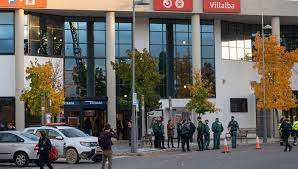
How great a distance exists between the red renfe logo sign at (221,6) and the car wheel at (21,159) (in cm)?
2914

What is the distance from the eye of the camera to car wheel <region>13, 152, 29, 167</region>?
1083 inches

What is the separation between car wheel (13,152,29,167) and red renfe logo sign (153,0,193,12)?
87.0ft

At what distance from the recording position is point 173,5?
52.0m

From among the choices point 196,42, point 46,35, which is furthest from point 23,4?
point 196,42

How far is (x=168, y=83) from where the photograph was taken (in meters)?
55.5

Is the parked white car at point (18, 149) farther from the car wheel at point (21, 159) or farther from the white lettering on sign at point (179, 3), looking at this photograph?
the white lettering on sign at point (179, 3)

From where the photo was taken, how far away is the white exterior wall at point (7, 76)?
48.7 m

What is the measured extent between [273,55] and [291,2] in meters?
6.93

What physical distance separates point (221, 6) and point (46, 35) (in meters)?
15.2

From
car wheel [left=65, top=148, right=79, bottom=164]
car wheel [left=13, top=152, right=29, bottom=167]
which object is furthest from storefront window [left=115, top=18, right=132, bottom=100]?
car wheel [left=13, top=152, right=29, bottom=167]

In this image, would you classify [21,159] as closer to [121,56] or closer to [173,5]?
[121,56]

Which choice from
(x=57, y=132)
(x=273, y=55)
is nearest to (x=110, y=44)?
(x=273, y=55)

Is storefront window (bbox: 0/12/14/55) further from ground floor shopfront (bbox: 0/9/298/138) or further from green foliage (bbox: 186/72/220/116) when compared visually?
green foliage (bbox: 186/72/220/116)

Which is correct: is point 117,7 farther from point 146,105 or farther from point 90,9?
point 146,105
